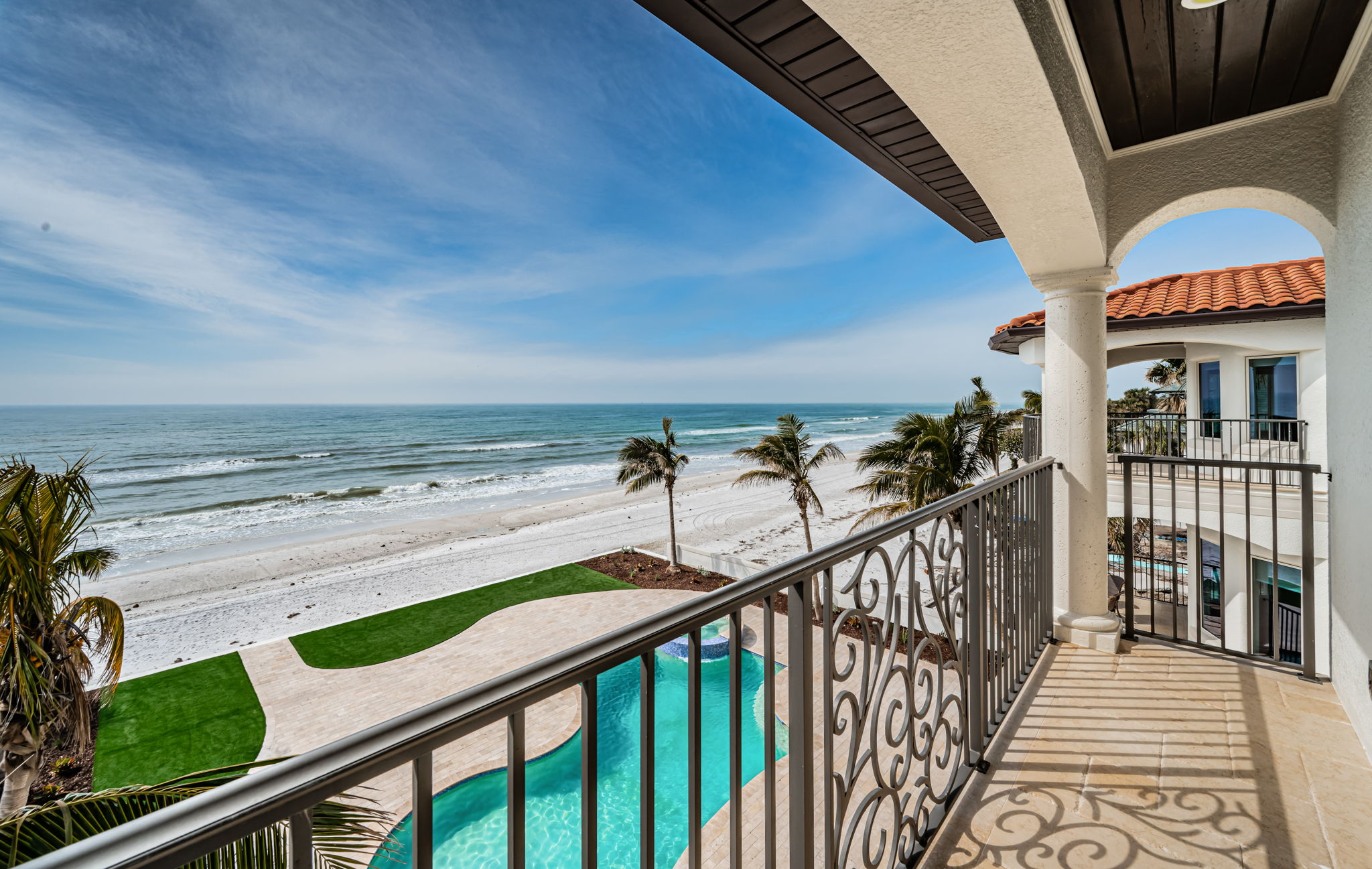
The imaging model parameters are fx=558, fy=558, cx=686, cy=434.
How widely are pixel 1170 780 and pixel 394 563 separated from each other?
1621 centimetres

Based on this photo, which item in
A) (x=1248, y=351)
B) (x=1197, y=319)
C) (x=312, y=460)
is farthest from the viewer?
(x=312, y=460)

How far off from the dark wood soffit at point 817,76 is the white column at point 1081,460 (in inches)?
38.3

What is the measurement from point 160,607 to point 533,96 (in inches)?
1270

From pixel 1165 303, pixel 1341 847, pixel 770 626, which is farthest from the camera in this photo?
pixel 1165 303

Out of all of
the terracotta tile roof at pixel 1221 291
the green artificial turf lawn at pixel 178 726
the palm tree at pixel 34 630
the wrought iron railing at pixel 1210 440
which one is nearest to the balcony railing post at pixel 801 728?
the palm tree at pixel 34 630

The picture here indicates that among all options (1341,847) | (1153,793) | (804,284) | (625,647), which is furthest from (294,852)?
(804,284)

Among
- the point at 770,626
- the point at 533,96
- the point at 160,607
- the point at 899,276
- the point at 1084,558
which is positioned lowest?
the point at 160,607

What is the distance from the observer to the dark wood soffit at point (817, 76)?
1720 mm

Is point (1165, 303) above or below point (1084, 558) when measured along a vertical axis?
above

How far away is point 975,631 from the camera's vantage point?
2021mm

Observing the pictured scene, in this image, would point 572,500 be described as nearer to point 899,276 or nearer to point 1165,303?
point 1165,303

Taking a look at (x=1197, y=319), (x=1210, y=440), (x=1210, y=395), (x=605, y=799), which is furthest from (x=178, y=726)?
(x=1210, y=395)

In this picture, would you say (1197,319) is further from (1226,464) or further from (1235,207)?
(1226,464)

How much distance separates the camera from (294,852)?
0.47 m
